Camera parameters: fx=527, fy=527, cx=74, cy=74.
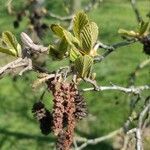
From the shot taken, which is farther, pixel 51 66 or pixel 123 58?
pixel 123 58

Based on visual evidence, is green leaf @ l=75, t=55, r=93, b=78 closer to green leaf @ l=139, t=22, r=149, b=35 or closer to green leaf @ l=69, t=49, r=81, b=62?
green leaf @ l=69, t=49, r=81, b=62

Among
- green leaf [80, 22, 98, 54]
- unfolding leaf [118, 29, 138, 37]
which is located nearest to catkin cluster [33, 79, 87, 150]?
green leaf [80, 22, 98, 54]

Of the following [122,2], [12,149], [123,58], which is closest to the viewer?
[12,149]

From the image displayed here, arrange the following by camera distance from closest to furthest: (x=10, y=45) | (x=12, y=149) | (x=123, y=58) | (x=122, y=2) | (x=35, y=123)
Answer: (x=10, y=45) < (x=12, y=149) < (x=35, y=123) < (x=123, y=58) < (x=122, y=2)

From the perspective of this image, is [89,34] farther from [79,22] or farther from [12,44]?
[12,44]

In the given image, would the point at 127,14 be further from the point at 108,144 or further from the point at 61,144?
the point at 61,144

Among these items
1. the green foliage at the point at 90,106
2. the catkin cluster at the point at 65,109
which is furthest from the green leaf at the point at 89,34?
the green foliage at the point at 90,106

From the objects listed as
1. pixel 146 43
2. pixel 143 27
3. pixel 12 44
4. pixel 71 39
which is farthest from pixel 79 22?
pixel 146 43

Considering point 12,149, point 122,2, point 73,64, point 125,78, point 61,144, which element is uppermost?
point 73,64

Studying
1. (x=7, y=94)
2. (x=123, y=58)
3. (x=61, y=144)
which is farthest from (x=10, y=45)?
(x=123, y=58)
